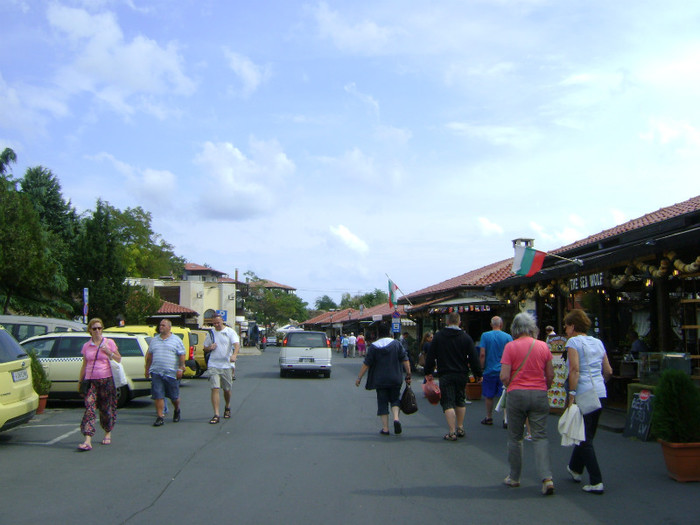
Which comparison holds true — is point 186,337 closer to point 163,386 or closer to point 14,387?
point 163,386

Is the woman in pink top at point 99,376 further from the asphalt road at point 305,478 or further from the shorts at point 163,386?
the shorts at point 163,386

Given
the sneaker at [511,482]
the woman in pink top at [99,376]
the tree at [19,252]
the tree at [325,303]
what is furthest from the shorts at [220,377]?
the tree at [325,303]

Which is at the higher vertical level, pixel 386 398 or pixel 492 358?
pixel 492 358

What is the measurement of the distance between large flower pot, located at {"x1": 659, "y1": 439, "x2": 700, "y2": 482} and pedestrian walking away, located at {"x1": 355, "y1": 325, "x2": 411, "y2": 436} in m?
3.89

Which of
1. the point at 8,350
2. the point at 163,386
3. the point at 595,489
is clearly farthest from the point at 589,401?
the point at 8,350

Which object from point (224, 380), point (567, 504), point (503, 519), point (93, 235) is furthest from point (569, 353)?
point (93, 235)

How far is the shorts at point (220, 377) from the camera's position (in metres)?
11.1

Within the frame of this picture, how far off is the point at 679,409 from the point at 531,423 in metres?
1.55

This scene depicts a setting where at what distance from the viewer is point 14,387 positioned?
8508 mm

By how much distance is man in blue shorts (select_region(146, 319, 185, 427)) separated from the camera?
10.8 m

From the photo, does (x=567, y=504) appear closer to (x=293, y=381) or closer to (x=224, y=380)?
(x=224, y=380)

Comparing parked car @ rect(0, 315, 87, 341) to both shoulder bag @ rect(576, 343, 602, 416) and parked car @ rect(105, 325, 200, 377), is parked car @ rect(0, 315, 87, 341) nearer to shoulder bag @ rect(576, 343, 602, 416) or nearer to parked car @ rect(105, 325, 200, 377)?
parked car @ rect(105, 325, 200, 377)

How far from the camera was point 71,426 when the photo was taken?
428 inches

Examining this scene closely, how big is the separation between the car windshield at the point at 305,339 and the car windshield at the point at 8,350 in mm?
15049
